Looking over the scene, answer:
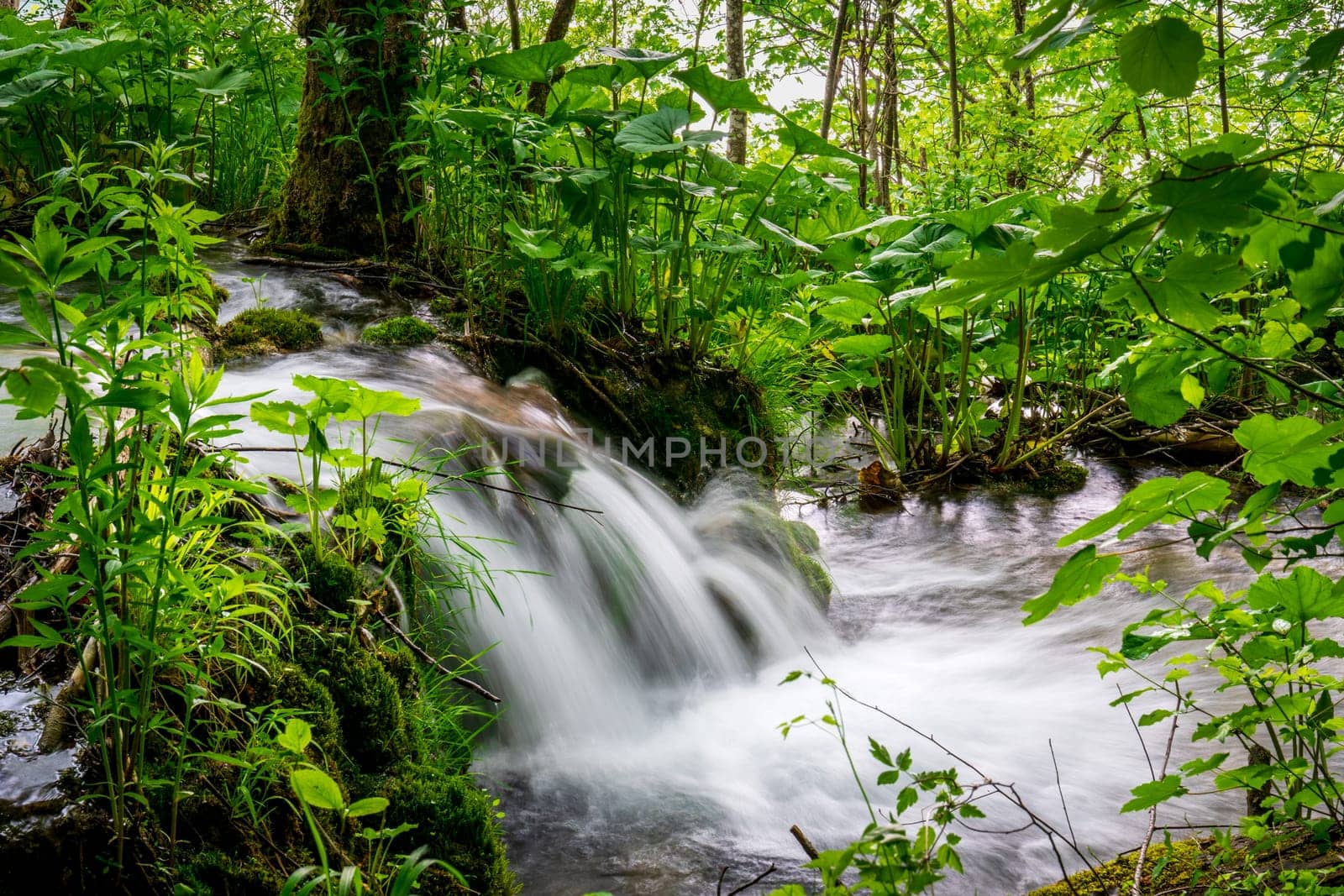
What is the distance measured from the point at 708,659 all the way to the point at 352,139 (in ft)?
10.0

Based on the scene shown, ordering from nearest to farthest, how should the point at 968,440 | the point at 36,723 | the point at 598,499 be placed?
the point at 36,723 → the point at 598,499 → the point at 968,440

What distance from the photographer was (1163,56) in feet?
2.68

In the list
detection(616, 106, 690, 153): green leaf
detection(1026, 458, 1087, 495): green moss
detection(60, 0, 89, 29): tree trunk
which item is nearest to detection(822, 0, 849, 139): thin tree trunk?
detection(1026, 458, 1087, 495): green moss

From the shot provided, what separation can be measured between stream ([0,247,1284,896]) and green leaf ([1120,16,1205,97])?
5.09ft

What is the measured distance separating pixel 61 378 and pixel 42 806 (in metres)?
0.65

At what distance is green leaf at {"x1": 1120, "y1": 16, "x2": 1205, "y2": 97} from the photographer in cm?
80

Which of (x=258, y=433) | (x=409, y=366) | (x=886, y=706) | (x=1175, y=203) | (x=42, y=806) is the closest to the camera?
(x=1175, y=203)

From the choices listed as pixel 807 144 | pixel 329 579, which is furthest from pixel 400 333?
pixel 329 579

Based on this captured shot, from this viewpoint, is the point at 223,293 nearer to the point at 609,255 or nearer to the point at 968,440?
the point at 609,255

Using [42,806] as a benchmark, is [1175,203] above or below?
above

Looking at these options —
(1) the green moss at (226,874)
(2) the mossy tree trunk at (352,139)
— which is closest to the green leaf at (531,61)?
(2) the mossy tree trunk at (352,139)

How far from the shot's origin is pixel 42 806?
118 cm

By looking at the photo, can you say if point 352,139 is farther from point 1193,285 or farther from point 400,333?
point 1193,285

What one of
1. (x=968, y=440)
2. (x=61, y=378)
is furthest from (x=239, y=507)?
(x=968, y=440)
